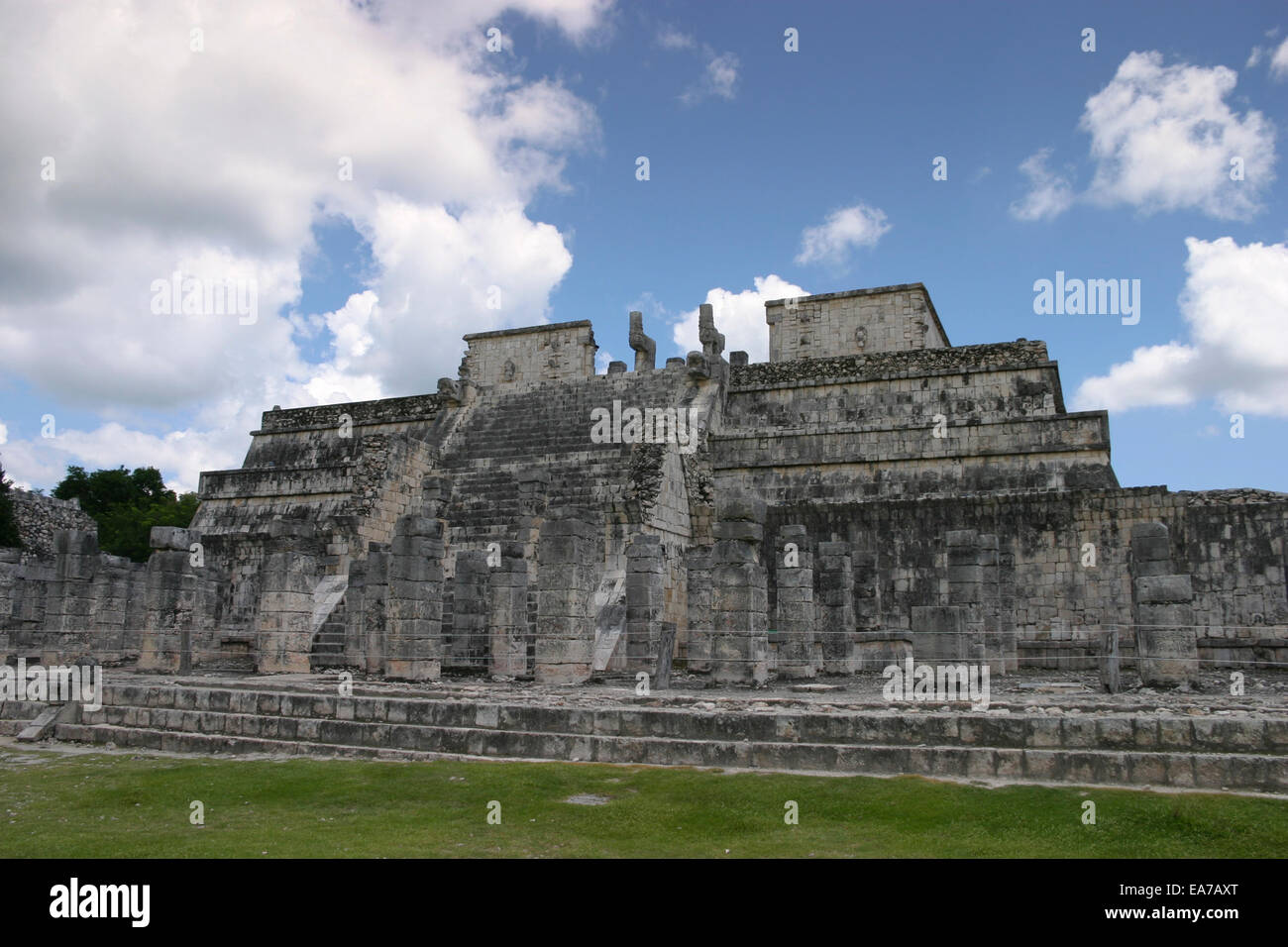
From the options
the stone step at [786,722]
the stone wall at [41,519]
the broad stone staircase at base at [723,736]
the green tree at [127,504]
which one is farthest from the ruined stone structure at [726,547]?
the green tree at [127,504]

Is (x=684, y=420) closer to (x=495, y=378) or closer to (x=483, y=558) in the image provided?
(x=483, y=558)

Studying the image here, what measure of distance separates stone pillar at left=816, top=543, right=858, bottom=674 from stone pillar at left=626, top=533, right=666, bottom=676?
137 inches

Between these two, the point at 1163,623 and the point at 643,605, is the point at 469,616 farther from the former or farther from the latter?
the point at 1163,623

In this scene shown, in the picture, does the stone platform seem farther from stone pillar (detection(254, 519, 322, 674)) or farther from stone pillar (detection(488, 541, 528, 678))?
stone pillar (detection(254, 519, 322, 674))

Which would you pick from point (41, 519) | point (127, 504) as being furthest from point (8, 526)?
point (127, 504)

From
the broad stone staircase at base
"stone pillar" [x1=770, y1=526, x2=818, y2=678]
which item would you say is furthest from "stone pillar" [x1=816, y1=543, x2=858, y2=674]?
the broad stone staircase at base

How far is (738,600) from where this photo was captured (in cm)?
1359

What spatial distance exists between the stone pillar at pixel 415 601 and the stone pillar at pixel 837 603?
644cm

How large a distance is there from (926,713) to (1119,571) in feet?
38.8

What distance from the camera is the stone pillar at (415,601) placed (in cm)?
1512

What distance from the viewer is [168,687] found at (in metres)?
12.7
